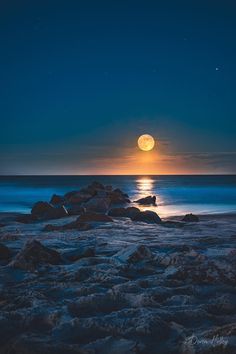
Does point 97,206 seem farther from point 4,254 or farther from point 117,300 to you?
point 117,300

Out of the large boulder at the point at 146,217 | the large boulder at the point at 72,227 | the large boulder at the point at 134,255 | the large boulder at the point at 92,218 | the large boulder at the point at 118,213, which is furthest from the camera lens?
the large boulder at the point at 118,213

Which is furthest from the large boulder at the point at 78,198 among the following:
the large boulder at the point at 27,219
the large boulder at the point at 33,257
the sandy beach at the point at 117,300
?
the large boulder at the point at 33,257

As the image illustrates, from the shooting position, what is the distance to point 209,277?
5730mm

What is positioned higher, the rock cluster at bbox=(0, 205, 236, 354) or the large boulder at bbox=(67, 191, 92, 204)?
the large boulder at bbox=(67, 191, 92, 204)

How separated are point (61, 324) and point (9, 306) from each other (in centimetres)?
88

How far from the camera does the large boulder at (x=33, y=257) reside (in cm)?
654

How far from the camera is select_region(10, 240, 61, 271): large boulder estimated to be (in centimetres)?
654

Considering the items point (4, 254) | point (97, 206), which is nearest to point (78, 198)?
point (97, 206)

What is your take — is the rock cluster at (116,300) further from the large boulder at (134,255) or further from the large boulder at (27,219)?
the large boulder at (27,219)

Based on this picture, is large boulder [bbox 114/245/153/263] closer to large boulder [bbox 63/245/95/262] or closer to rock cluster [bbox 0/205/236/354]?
rock cluster [bbox 0/205/236/354]

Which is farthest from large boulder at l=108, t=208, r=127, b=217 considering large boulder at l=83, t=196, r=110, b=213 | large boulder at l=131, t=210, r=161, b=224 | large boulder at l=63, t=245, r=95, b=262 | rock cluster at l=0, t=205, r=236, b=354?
large boulder at l=63, t=245, r=95, b=262

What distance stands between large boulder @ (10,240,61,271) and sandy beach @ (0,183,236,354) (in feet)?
0.06

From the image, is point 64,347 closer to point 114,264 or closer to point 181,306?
point 181,306

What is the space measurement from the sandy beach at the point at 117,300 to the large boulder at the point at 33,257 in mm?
18
